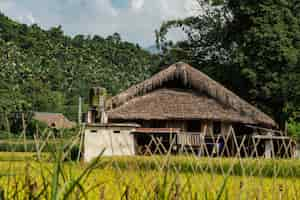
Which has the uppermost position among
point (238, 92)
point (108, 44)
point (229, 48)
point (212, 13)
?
point (108, 44)

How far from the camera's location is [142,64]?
247ft

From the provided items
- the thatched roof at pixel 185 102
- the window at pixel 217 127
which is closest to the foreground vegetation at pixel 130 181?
the thatched roof at pixel 185 102

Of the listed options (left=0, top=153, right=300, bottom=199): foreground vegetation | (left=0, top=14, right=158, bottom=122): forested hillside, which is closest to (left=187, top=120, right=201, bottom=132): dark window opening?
(left=0, top=153, right=300, bottom=199): foreground vegetation

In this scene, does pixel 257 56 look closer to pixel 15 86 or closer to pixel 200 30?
pixel 200 30

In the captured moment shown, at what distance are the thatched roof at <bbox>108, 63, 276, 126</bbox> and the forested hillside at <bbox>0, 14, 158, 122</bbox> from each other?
26259 millimetres

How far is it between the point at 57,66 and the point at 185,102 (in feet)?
→ 143

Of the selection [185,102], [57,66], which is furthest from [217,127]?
[57,66]

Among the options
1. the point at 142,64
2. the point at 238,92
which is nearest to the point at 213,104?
the point at 238,92

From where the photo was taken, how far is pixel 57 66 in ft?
216

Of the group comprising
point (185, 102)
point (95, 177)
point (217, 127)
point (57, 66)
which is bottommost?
point (95, 177)

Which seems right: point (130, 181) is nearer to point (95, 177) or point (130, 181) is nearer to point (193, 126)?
point (95, 177)

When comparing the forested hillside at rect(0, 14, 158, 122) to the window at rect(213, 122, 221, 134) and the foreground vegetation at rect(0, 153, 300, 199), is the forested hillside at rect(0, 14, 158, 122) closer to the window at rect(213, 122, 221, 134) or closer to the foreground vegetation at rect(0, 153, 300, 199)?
the window at rect(213, 122, 221, 134)

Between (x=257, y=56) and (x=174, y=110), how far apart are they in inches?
232

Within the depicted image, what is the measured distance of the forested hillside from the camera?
57.9 metres
